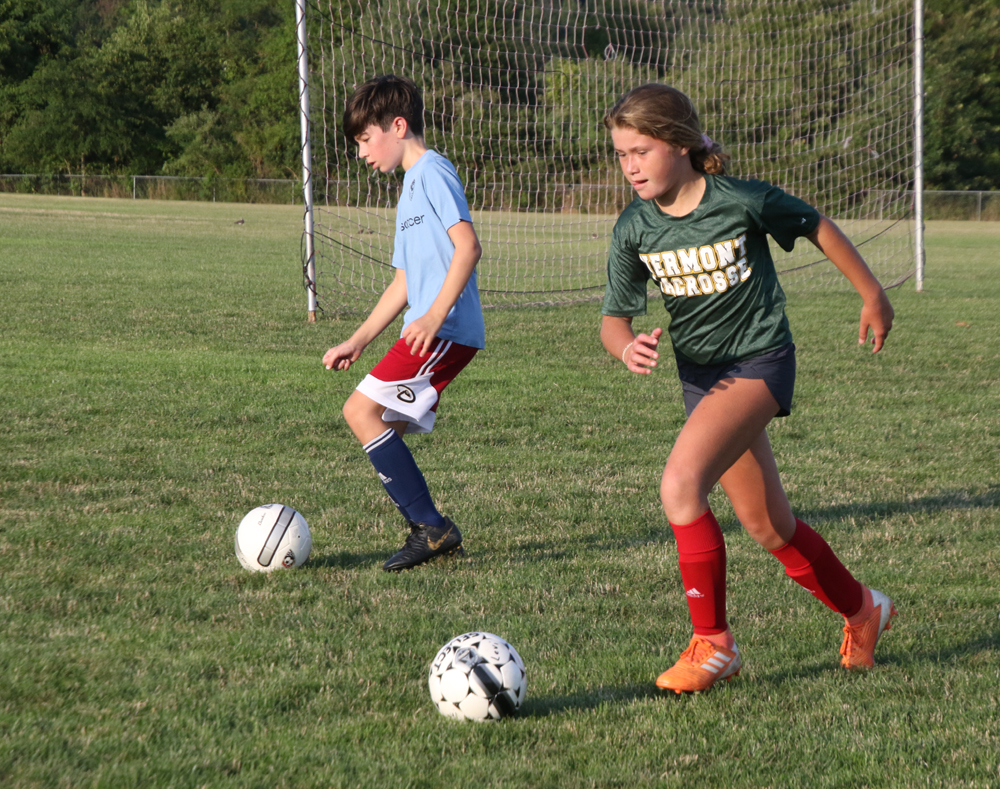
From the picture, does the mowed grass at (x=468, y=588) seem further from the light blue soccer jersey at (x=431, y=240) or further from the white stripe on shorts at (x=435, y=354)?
the light blue soccer jersey at (x=431, y=240)

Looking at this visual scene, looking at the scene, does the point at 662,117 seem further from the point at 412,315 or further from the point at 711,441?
the point at 412,315

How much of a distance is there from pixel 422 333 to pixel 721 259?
1233mm

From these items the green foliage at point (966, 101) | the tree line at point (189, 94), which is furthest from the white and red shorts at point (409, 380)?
the tree line at point (189, 94)

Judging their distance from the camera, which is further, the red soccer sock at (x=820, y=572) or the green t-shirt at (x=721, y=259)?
the red soccer sock at (x=820, y=572)

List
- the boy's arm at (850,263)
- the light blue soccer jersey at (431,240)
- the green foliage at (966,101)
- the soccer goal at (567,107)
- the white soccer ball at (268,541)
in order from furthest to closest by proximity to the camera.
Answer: the green foliage at (966,101) → the soccer goal at (567,107) → the light blue soccer jersey at (431,240) → the white soccer ball at (268,541) → the boy's arm at (850,263)

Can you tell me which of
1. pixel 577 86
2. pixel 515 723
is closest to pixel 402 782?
pixel 515 723

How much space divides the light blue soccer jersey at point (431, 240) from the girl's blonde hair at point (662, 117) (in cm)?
116

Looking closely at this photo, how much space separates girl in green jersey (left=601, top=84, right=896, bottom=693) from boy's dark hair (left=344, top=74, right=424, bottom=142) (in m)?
1.27

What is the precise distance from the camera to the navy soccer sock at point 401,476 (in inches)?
164

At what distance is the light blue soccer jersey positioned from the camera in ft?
13.5

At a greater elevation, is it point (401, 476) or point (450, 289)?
point (450, 289)

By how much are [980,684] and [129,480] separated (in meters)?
4.00

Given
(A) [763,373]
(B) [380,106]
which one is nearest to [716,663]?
(A) [763,373]

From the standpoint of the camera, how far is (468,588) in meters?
3.93
